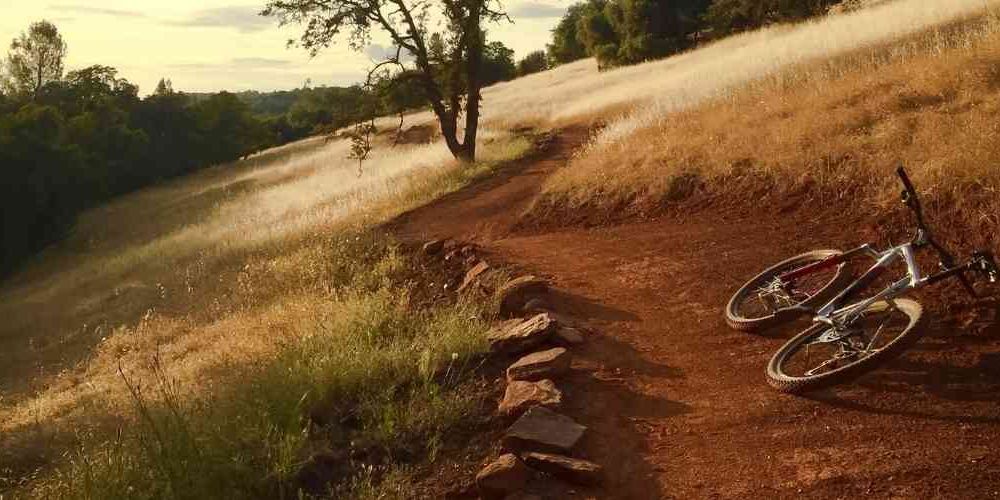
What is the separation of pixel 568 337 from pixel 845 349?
2.22m

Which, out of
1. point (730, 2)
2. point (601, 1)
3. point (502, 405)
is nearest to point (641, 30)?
point (730, 2)

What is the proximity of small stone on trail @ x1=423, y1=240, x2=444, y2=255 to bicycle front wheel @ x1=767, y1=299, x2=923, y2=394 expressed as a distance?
642 cm

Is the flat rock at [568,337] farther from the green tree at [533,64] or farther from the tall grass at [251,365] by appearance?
the green tree at [533,64]

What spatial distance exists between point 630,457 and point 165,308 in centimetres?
1189

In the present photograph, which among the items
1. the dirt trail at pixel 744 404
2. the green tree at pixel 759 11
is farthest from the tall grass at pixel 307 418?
the green tree at pixel 759 11

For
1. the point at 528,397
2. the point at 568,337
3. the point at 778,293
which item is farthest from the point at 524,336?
the point at 778,293

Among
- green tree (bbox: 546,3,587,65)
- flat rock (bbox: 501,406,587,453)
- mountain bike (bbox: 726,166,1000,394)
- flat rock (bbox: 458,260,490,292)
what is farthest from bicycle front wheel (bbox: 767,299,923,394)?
green tree (bbox: 546,3,587,65)

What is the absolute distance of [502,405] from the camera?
5.19 metres

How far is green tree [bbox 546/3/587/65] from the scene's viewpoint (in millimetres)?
70125

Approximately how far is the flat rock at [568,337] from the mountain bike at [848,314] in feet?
4.25

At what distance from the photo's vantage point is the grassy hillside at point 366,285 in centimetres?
502

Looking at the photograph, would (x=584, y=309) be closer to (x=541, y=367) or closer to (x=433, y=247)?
(x=541, y=367)

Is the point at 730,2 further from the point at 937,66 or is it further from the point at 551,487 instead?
the point at 551,487

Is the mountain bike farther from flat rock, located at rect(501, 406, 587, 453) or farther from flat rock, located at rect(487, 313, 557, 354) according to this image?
flat rock, located at rect(487, 313, 557, 354)
